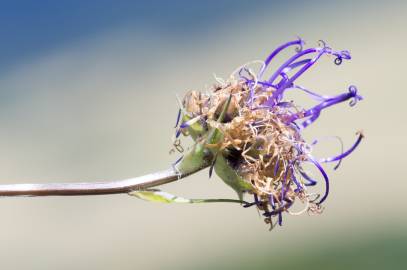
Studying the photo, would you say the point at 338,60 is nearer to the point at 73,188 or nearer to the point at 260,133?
the point at 260,133

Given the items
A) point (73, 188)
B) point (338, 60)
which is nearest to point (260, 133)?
point (338, 60)

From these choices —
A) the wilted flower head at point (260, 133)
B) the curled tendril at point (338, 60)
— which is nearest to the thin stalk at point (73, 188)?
the wilted flower head at point (260, 133)

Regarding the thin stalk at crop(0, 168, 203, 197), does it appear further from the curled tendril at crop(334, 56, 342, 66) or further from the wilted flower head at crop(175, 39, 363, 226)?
the curled tendril at crop(334, 56, 342, 66)

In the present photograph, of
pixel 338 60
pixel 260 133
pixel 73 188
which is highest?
pixel 338 60

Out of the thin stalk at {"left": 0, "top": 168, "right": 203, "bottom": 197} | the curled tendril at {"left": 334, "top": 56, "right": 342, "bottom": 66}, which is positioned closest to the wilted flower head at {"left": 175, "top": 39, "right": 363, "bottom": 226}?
the curled tendril at {"left": 334, "top": 56, "right": 342, "bottom": 66}

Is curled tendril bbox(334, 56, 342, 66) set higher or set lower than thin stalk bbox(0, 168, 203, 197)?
higher

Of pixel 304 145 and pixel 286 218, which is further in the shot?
pixel 286 218

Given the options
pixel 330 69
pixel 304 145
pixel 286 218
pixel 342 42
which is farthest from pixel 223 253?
pixel 304 145

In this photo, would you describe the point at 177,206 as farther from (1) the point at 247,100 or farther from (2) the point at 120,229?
(1) the point at 247,100
